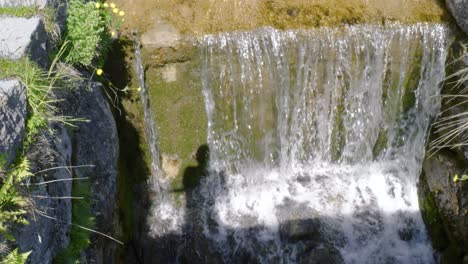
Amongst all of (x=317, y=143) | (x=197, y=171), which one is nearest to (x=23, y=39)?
(x=197, y=171)

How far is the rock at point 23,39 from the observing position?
378cm

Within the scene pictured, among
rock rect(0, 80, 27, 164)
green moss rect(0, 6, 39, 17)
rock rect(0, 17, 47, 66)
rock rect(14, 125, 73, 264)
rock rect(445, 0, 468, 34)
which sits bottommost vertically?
rock rect(14, 125, 73, 264)

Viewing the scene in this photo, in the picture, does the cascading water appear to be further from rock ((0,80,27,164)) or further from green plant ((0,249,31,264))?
green plant ((0,249,31,264))

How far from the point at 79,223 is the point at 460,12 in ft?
18.1

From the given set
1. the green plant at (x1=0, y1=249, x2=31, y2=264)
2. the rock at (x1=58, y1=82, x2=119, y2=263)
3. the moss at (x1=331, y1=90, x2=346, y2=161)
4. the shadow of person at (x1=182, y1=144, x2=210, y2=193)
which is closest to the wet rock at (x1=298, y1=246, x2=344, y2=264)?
the moss at (x1=331, y1=90, x2=346, y2=161)

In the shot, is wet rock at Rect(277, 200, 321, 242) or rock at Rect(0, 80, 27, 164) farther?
→ wet rock at Rect(277, 200, 321, 242)

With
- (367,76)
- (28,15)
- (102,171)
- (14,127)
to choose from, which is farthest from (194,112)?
(14,127)

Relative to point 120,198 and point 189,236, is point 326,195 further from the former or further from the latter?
point 120,198

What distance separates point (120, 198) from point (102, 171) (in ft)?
3.25

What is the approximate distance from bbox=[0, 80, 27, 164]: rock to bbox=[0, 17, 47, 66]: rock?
35cm

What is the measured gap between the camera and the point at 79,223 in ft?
13.7

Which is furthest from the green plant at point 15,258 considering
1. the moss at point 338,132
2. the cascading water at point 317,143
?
the moss at point 338,132

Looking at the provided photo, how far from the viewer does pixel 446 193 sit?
6945 mm

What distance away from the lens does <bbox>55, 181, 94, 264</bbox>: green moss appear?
3911mm
